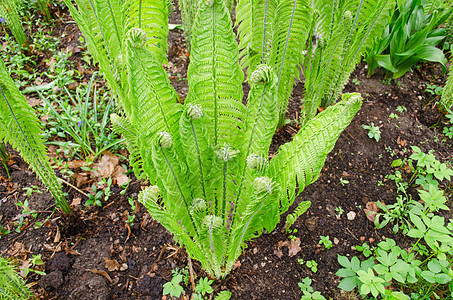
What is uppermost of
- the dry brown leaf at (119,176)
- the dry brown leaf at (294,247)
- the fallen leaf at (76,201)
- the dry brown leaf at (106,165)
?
the dry brown leaf at (106,165)

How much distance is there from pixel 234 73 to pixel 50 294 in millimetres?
1732

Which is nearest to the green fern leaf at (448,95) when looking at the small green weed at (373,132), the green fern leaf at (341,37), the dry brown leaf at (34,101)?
the small green weed at (373,132)

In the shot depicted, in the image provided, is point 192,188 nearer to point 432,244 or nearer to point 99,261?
point 99,261

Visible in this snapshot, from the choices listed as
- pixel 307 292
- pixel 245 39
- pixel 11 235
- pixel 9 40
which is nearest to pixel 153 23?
pixel 245 39

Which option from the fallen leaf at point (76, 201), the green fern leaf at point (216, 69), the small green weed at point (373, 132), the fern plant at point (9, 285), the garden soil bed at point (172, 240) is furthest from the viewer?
the small green weed at point (373, 132)

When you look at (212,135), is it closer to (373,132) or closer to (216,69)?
(216,69)

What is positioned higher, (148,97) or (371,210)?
(148,97)

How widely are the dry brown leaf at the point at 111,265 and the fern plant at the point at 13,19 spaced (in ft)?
8.60

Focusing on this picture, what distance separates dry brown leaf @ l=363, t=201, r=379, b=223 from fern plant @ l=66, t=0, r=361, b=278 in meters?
1.07

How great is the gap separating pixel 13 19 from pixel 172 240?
2.86 metres

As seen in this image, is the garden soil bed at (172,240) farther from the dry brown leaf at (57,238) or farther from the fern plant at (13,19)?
the fern plant at (13,19)

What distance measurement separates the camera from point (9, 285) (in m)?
1.42

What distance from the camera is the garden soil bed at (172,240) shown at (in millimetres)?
1766

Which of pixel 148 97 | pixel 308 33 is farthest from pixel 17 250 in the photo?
pixel 308 33
